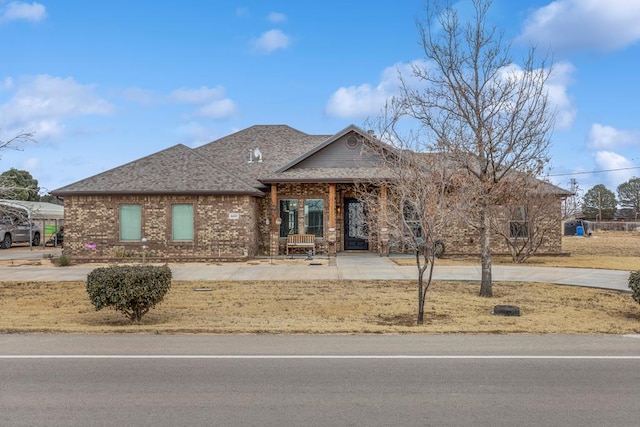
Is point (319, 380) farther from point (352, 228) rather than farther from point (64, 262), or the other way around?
point (352, 228)

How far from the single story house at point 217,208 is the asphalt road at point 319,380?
43.5ft

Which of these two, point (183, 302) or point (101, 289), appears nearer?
point (101, 289)

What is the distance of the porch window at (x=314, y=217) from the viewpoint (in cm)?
2577

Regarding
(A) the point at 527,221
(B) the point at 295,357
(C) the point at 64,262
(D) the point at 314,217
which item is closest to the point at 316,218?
(D) the point at 314,217

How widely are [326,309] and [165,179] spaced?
13.7 meters

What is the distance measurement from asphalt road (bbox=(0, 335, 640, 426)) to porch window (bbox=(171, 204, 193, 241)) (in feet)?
46.6

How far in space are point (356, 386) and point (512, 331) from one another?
4.52 metres

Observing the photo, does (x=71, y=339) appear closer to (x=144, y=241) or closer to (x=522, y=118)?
(x=522, y=118)

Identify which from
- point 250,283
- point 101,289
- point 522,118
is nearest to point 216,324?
point 101,289

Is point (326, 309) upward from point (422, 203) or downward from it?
downward

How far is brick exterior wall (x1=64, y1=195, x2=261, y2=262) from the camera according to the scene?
2352 cm

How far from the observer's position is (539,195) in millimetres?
23203

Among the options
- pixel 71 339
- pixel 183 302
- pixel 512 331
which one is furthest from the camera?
pixel 183 302

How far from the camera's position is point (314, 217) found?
2586 cm
